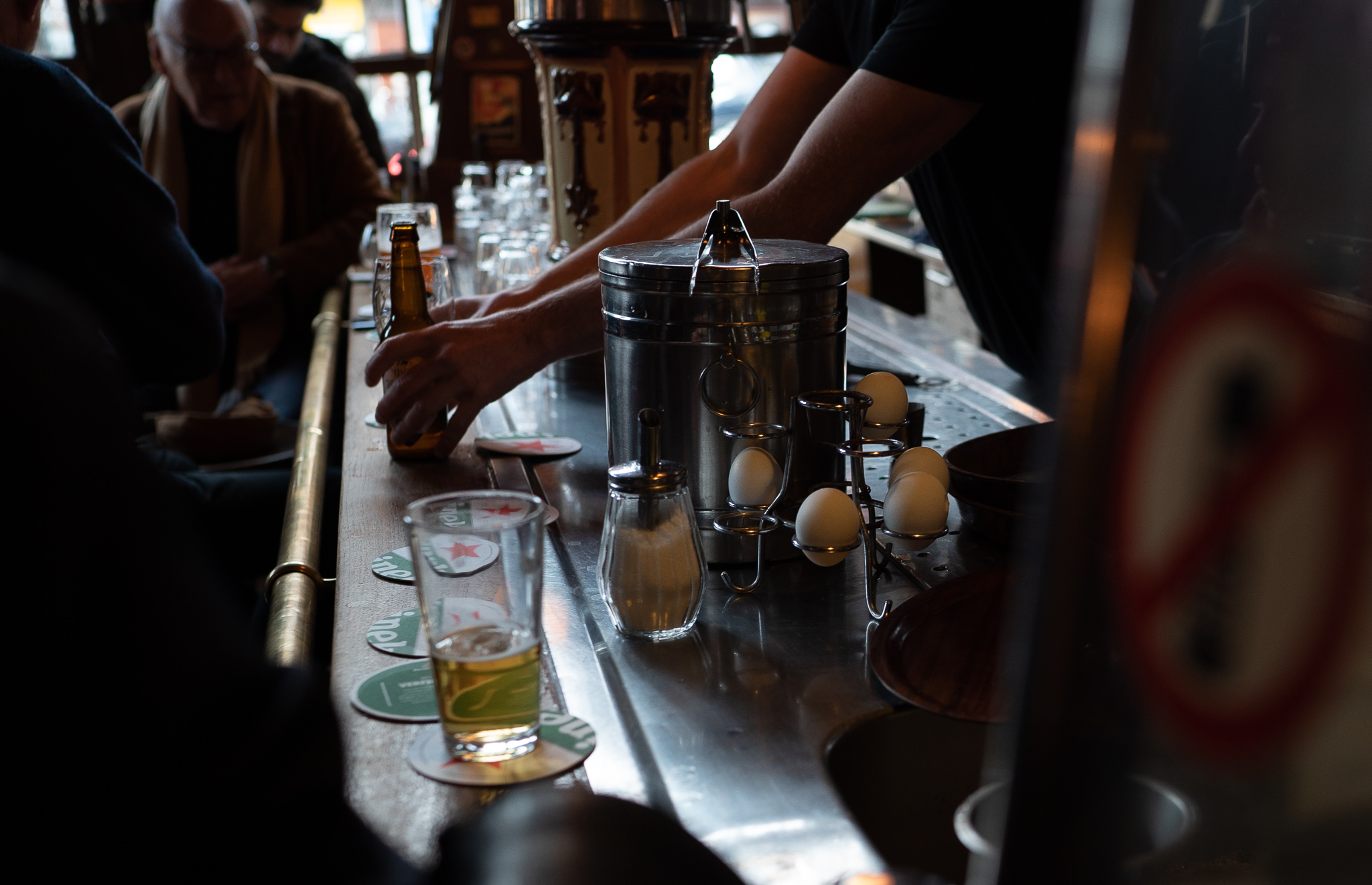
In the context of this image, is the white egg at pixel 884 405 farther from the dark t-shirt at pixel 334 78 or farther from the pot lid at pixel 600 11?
the dark t-shirt at pixel 334 78

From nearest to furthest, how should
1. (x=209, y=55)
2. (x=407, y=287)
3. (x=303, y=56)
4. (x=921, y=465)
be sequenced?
1. (x=921, y=465)
2. (x=407, y=287)
3. (x=209, y=55)
4. (x=303, y=56)

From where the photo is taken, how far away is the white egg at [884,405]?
113 centimetres

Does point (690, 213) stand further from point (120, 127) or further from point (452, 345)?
point (120, 127)

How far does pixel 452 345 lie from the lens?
4.33 feet

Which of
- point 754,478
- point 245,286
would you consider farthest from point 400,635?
point 245,286

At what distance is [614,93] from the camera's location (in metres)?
2.24

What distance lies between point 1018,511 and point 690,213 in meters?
0.85

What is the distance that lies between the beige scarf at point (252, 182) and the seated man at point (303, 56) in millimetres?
775

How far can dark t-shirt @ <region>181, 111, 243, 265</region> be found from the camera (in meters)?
3.72

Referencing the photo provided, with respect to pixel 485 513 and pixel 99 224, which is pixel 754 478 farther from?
pixel 99 224

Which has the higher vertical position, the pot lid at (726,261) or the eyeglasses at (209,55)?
the eyeglasses at (209,55)

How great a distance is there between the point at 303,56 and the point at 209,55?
1.30 m

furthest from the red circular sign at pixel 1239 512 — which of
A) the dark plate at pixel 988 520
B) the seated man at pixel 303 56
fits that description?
the seated man at pixel 303 56

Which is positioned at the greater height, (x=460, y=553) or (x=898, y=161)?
(x=898, y=161)
